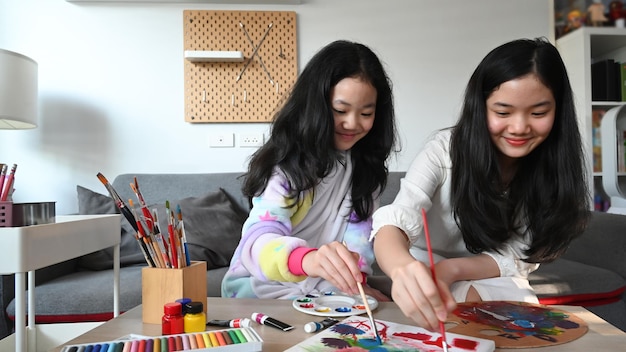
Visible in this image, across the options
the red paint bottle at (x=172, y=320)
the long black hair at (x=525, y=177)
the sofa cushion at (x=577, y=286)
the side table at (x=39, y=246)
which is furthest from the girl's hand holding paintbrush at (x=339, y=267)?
the sofa cushion at (x=577, y=286)

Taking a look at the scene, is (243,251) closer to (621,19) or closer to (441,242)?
(441,242)

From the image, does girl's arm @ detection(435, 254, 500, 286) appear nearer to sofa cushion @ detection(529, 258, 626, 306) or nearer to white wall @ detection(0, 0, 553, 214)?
sofa cushion @ detection(529, 258, 626, 306)

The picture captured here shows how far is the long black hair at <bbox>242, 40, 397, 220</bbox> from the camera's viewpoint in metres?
1.09

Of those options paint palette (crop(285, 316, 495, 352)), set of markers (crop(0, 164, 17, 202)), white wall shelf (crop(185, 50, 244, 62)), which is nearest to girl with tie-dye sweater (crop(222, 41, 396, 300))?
paint palette (crop(285, 316, 495, 352))

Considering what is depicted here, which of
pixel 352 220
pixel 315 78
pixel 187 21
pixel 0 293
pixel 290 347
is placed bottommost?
pixel 0 293

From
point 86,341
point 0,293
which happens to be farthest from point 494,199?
point 0,293

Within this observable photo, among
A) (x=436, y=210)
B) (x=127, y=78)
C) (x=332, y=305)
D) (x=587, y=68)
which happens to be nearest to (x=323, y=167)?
(x=436, y=210)

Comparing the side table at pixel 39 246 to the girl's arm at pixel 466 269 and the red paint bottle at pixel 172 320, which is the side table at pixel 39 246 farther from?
the girl's arm at pixel 466 269

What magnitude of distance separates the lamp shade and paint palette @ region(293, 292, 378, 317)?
4.97ft

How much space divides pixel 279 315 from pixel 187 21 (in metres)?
1.95

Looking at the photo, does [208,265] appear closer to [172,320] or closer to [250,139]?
[250,139]

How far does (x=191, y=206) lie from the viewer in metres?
1.88

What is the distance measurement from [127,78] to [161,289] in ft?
6.12

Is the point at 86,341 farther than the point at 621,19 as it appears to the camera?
No
